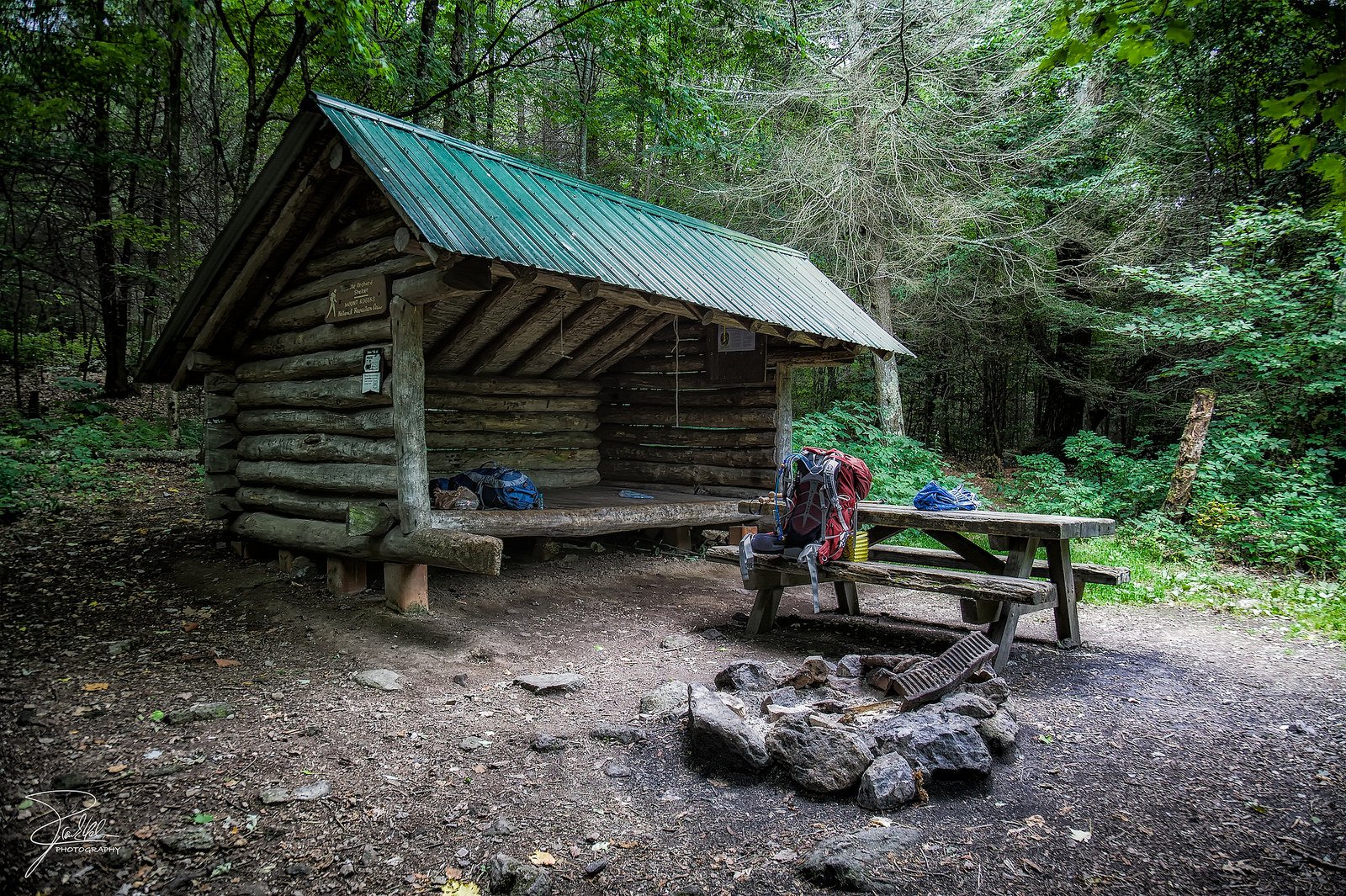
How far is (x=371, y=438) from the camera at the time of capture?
5.98 metres

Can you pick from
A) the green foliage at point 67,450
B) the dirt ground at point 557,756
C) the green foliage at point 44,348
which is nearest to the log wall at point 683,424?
the dirt ground at point 557,756

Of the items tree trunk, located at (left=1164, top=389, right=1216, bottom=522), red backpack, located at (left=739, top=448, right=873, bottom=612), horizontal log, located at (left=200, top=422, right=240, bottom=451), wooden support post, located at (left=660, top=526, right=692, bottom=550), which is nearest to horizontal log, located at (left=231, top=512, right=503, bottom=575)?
horizontal log, located at (left=200, top=422, right=240, bottom=451)

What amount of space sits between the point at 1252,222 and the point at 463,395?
34.3 ft

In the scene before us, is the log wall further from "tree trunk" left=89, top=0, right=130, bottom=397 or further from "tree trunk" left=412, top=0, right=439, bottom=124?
"tree trunk" left=89, top=0, right=130, bottom=397

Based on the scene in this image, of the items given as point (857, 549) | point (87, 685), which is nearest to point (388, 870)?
point (87, 685)

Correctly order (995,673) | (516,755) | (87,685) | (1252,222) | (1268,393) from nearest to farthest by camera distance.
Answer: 1. (516,755)
2. (87,685)
3. (995,673)
4. (1252,222)
5. (1268,393)

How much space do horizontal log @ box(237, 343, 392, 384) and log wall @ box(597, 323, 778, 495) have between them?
4.42m

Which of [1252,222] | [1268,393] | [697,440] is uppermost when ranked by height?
[1252,222]

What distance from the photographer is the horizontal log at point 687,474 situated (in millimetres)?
9250

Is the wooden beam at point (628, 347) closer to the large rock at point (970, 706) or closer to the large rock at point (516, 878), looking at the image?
the large rock at point (970, 706)

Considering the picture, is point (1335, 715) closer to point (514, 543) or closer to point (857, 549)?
point (857, 549)

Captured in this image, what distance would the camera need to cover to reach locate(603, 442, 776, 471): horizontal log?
30.2 feet

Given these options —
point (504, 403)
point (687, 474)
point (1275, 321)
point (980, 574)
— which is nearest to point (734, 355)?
point (687, 474)

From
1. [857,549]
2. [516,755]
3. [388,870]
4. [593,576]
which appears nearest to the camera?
[388,870]
